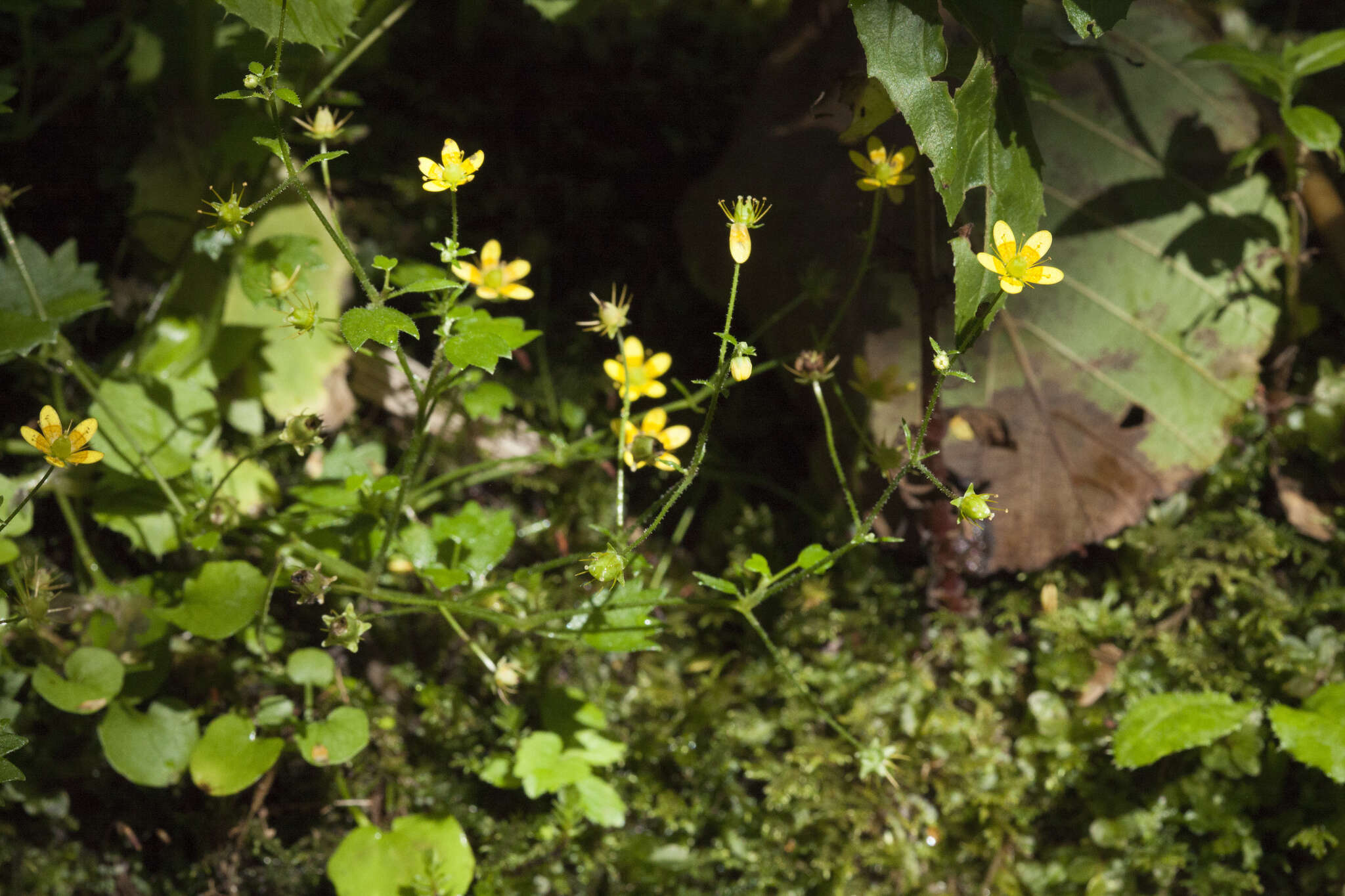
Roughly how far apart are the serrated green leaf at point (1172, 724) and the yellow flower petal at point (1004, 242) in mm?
1134

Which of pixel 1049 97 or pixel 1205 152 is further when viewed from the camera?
pixel 1205 152

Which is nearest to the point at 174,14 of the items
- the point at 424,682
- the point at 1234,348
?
the point at 424,682

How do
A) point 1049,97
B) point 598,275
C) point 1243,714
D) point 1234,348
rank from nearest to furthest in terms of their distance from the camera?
point 1049,97 < point 1243,714 < point 1234,348 < point 598,275

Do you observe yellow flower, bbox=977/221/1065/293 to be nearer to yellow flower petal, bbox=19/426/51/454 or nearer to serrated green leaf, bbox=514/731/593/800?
serrated green leaf, bbox=514/731/593/800

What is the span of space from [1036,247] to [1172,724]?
1.15 metres

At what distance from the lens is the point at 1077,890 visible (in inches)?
77.2

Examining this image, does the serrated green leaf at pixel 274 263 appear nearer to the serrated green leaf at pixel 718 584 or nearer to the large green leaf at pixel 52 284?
the large green leaf at pixel 52 284

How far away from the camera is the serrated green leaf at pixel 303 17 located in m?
1.46

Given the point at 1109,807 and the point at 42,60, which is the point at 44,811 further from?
the point at 1109,807

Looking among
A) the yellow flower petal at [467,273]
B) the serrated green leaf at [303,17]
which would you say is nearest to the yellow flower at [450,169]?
the yellow flower petal at [467,273]

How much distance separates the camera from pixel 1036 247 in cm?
133

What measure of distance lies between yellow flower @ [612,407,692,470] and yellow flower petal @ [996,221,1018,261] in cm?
A: 58

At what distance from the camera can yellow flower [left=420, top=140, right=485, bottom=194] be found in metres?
1.29

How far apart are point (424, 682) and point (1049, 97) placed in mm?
1773
